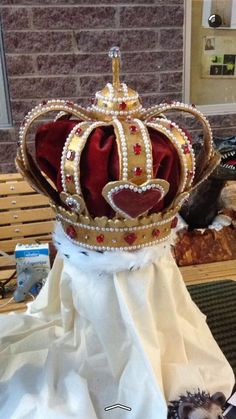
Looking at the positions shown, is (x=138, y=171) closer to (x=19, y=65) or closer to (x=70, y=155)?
(x=70, y=155)

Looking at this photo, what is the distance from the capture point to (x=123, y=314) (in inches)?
27.5

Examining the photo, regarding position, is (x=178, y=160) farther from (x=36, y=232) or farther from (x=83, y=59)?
(x=83, y=59)

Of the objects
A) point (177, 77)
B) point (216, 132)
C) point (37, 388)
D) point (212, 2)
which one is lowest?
point (37, 388)

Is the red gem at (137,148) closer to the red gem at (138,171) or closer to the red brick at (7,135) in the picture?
the red gem at (138,171)

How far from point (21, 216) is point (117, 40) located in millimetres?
778

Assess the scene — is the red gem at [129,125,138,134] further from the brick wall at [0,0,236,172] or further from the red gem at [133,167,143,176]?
the brick wall at [0,0,236,172]

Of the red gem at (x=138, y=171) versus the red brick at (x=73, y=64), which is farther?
the red brick at (x=73, y=64)

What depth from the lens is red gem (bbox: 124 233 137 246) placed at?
2.21 ft

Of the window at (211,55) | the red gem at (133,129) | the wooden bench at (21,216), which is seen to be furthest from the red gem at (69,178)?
the window at (211,55)

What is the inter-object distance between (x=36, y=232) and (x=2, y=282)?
0.19 m

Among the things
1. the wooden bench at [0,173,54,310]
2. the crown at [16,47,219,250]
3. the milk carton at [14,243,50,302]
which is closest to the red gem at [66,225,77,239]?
the crown at [16,47,219,250]

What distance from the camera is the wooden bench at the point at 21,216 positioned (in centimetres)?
117

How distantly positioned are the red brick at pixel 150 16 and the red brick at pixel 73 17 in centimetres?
5

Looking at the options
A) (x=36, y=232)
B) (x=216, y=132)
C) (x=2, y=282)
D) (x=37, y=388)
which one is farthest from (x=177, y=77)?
(x=37, y=388)
